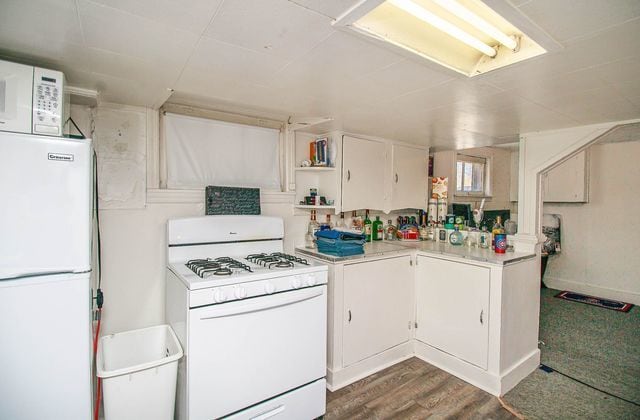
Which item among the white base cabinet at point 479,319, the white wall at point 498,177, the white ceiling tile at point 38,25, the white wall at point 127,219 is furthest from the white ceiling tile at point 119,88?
Answer: the white wall at point 498,177

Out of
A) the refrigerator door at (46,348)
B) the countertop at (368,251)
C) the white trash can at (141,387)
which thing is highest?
the countertop at (368,251)

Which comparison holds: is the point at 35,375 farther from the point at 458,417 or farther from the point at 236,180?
the point at 458,417

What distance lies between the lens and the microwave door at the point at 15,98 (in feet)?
4.13

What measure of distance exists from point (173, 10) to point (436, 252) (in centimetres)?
231

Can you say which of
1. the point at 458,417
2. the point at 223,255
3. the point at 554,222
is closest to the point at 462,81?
the point at 223,255

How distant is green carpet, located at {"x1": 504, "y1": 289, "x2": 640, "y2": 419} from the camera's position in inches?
81.3

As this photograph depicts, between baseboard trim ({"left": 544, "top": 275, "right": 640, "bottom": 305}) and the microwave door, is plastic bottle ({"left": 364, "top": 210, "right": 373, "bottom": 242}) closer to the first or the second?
the microwave door

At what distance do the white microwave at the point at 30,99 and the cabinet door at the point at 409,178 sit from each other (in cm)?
263

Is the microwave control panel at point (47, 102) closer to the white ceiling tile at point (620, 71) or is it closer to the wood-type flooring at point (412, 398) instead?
the wood-type flooring at point (412, 398)

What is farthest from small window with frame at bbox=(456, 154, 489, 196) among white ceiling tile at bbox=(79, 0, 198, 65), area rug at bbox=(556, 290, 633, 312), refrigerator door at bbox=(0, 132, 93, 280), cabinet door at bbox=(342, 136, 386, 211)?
refrigerator door at bbox=(0, 132, 93, 280)

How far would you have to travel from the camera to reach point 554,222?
4.74 meters

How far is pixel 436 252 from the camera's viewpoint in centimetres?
257

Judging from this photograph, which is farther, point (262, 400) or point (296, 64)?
point (262, 400)

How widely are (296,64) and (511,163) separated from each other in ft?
16.5
